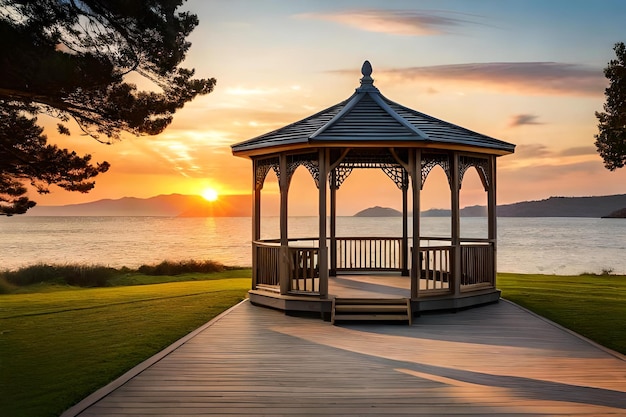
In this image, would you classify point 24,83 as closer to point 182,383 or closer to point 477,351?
point 182,383

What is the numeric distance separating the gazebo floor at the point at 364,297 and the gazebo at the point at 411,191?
0.02m

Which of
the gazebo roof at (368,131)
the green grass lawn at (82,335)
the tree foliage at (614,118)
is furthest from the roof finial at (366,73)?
the tree foliage at (614,118)

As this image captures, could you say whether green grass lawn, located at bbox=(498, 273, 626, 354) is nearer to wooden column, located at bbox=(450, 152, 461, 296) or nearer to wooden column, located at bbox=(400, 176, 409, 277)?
wooden column, located at bbox=(450, 152, 461, 296)

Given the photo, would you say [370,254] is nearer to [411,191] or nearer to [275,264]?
[411,191]

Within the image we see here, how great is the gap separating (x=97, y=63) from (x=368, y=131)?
16.8ft

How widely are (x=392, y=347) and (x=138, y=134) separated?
7296 mm

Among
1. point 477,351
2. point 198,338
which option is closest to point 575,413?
point 477,351

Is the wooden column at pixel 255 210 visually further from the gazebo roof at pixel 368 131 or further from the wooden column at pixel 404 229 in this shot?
the wooden column at pixel 404 229

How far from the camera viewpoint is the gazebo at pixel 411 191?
11.2 metres

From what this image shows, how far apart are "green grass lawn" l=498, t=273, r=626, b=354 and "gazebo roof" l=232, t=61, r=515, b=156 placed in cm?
347

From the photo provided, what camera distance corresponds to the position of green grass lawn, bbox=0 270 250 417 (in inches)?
258

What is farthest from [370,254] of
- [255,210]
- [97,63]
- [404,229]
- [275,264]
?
[97,63]

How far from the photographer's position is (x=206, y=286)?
1802cm

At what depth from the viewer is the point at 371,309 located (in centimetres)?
1088
